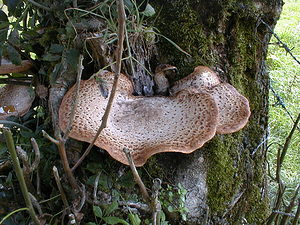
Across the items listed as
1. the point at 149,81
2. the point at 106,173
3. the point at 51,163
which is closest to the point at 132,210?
the point at 106,173

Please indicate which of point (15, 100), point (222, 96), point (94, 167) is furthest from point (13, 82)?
point (222, 96)

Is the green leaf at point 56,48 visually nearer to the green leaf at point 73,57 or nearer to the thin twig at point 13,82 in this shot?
the green leaf at point 73,57

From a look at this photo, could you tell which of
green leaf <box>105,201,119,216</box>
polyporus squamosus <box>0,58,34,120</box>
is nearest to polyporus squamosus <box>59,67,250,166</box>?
green leaf <box>105,201,119,216</box>

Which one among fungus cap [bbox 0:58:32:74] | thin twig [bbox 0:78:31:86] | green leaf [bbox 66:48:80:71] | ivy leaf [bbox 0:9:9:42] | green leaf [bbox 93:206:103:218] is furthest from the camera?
thin twig [bbox 0:78:31:86]

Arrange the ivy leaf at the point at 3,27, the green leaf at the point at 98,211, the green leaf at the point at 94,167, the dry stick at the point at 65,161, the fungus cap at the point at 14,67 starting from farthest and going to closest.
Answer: the fungus cap at the point at 14,67 < the ivy leaf at the point at 3,27 < the green leaf at the point at 94,167 < the green leaf at the point at 98,211 < the dry stick at the point at 65,161

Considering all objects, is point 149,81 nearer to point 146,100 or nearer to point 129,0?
point 146,100

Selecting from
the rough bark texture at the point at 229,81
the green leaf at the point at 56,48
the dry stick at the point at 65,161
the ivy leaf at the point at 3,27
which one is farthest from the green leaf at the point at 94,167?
the ivy leaf at the point at 3,27

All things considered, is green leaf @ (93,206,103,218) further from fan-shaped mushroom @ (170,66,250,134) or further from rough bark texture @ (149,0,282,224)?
fan-shaped mushroom @ (170,66,250,134)
